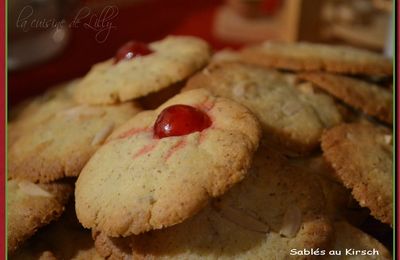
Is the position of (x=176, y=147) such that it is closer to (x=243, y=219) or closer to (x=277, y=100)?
(x=243, y=219)

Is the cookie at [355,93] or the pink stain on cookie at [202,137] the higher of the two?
the pink stain on cookie at [202,137]

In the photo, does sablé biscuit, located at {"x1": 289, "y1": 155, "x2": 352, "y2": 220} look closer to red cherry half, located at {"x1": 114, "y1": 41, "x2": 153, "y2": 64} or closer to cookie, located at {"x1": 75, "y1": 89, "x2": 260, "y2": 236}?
cookie, located at {"x1": 75, "y1": 89, "x2": 260, "y2": 236}

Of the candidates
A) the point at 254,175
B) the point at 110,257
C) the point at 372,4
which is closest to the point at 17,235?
the point at 110,257

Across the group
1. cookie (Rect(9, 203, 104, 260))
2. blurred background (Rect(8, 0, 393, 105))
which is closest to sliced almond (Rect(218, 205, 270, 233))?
cookie (Rect(9, 203, 104, 260))

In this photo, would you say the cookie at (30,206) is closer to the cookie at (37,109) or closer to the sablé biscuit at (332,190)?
the cookie at (37,109)

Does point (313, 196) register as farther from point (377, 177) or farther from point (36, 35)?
point (36, 35)

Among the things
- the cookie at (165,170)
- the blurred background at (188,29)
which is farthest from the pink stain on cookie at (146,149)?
the blurred background at (188,29)

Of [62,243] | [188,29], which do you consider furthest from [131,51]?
[188,29]
